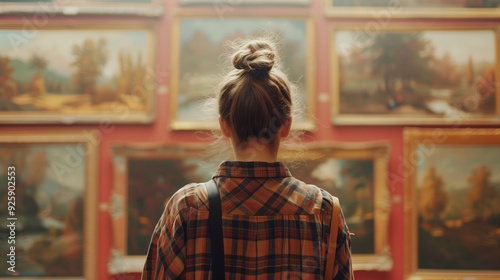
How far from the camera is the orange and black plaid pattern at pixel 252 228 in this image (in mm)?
1719

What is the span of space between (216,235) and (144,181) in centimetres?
221

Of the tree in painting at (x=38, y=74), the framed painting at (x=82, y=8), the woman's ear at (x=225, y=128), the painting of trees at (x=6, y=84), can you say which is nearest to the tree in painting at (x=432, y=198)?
the framed painting at (x=82, y=8)

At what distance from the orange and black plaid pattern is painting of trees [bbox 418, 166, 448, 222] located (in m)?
2.30

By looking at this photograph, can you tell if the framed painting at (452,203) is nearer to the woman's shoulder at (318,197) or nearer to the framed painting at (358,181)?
the framed painting at (358,181)

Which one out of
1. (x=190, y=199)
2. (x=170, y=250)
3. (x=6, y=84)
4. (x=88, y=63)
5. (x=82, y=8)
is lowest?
(x=170, y=250)

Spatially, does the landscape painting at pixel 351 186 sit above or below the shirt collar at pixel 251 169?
below

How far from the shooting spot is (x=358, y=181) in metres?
3.86

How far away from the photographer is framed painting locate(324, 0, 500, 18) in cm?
391

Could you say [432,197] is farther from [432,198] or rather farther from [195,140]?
[195,140]

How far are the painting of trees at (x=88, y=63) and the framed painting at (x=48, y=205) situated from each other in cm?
32

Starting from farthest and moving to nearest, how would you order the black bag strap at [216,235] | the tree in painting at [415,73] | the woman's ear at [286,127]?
the tree in painting at [415,73], the woman's ear at [286,127], the black bag strap at [216,235]

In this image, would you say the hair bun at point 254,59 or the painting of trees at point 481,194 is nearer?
the hair bun at point 254,59

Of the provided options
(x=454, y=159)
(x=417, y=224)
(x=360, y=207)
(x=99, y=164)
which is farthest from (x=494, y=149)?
(x=99, y=164)

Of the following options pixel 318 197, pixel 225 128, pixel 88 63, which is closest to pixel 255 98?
pixel 225 128
